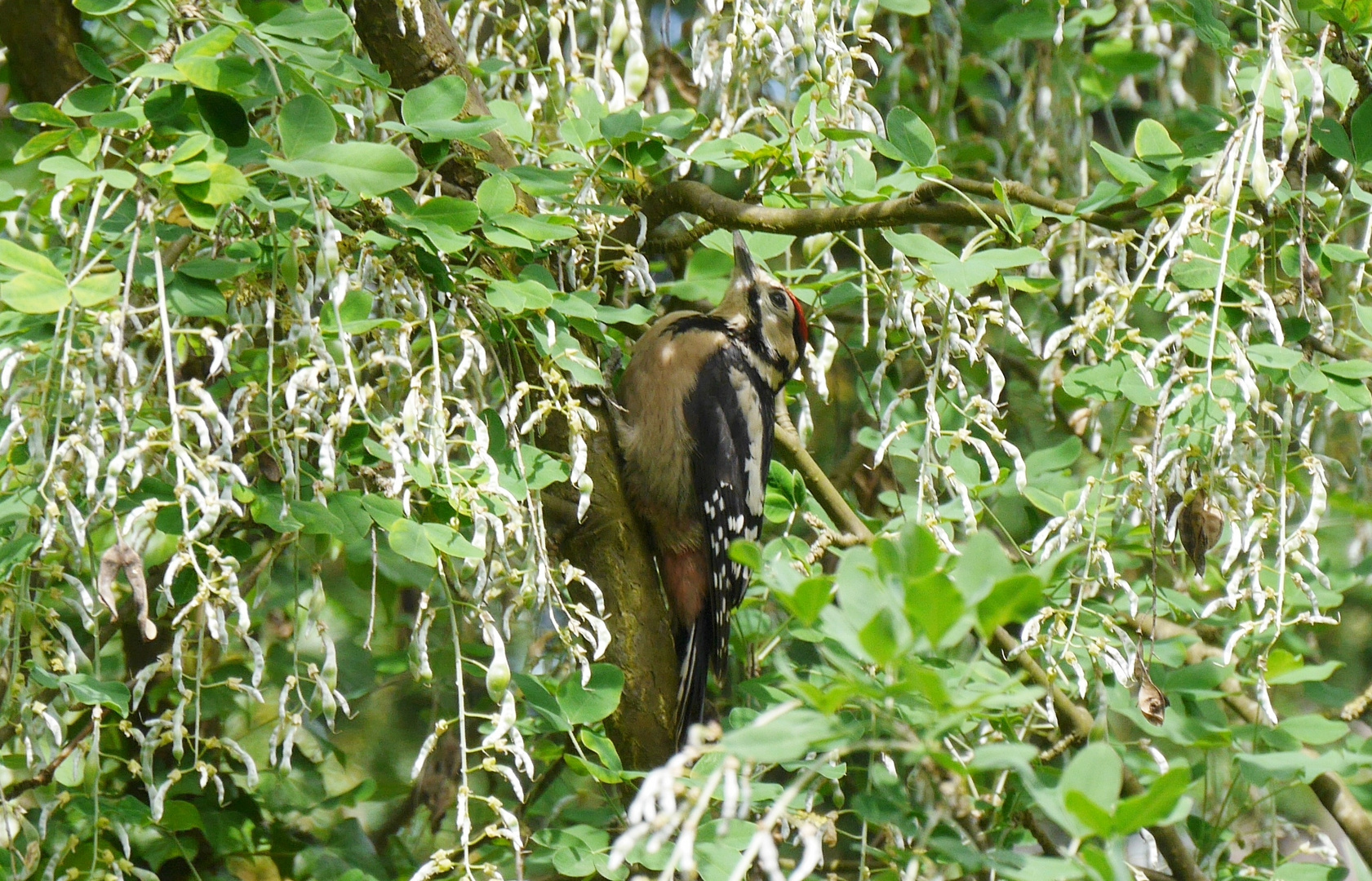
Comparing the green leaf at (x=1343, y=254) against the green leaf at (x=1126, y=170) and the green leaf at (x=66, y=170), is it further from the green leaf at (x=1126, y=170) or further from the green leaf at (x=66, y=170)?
the green leaf at (x=66, y=170)

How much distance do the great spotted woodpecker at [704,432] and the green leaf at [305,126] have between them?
54.4 inches

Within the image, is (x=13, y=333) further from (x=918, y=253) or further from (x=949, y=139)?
(x=949, y=139)

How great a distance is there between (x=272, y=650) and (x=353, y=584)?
0.32m

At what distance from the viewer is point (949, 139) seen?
141 inches

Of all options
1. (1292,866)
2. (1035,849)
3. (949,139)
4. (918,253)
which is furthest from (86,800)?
(1035,849)

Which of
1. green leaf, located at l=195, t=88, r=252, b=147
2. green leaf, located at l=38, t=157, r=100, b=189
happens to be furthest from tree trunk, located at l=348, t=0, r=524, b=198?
green leaf, located at l=38, t=157, r=100, b=189

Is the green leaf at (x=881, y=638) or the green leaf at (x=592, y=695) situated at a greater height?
the green leaf at (x=881, y=638)

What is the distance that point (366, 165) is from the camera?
1787 mm

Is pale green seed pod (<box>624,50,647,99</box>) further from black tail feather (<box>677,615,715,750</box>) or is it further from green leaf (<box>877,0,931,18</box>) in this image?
black tail feather (<box>677,615,715,750</box>)

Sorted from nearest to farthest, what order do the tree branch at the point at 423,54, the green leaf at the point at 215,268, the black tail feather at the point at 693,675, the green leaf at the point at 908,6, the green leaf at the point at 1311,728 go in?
the green leaf at the point at 215,268
the green leaf at the point at 1311,728
the tree branch at the point at 423,54
the black tail feather at the point at 693,675
the green leaf at the point at 908,6

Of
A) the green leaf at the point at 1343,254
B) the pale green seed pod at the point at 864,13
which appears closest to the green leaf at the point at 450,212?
the pale green seed pod at the point at 864,13

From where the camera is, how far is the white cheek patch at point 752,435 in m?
3.16

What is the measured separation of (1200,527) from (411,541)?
1.16 meters

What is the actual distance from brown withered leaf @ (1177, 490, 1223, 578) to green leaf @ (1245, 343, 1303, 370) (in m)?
0.21
